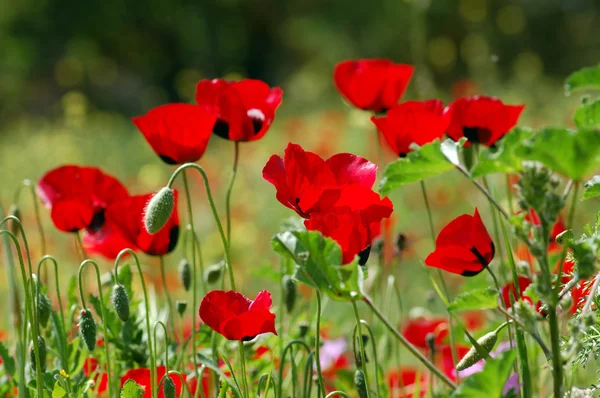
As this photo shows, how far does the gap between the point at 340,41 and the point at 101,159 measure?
6.06 meters

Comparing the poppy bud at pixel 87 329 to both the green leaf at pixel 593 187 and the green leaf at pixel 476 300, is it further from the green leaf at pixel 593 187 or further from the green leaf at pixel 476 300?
the green leaf at pixel 593 187

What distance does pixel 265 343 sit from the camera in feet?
4.87

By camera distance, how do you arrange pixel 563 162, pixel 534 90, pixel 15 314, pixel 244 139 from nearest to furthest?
1. pixel 563 162
2. pixel 244 139
3. pixel 15 314
4. pixel 534 90

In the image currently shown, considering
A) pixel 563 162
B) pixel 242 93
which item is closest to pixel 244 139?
pixel 242 93

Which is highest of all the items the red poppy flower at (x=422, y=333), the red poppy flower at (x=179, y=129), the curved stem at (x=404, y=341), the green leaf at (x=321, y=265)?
the red poppy flower at (x=179, y=129)

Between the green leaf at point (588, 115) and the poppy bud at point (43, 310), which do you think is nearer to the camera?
the green leaf at point (588, 115)

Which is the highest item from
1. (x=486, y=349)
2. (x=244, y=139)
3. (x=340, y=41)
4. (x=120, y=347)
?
(x=340, y=41)

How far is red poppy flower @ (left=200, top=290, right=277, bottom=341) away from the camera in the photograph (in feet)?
3.22

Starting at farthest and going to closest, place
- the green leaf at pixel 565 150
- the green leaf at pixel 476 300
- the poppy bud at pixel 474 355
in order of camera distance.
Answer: the poppy bud at pixel 474 355 → the green leaf at pixel 476 300 → the green leaf at pixel 565 150

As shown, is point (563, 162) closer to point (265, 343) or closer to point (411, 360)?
point (265, 343)

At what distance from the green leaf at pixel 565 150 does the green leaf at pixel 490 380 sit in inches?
6.6

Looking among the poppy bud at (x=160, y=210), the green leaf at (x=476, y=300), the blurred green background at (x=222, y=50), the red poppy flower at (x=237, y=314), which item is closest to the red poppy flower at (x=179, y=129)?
the poppy bud at (x=160, y=210)

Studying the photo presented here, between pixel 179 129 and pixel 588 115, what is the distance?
596mm

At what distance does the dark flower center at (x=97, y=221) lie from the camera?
4.61 feet
